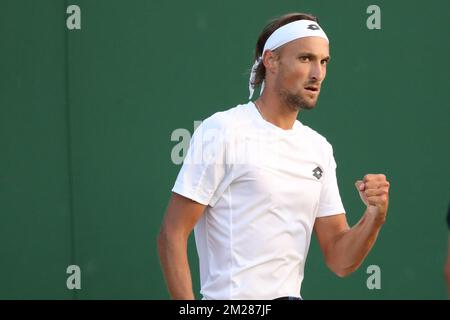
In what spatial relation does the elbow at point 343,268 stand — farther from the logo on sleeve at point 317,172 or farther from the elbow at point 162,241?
the elbow at point 162,241

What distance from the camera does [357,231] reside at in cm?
399

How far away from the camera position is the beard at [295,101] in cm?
400

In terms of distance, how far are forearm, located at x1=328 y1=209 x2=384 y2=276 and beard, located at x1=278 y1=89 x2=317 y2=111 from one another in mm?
415

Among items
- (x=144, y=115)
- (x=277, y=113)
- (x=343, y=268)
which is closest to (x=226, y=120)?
(x=277, y=113)

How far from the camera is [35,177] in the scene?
5168 millimetres

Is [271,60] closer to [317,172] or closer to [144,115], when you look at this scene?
[317,172]

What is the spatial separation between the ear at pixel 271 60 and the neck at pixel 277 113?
118mm

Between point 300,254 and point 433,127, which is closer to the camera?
point 300,254

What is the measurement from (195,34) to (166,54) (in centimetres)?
16

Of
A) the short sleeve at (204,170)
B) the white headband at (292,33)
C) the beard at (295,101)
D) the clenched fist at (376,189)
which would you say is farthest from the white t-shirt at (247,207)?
the white headband at (292,33)

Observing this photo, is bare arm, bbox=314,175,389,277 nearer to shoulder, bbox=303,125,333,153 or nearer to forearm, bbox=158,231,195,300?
shoulder, bbox=303,125,333,153

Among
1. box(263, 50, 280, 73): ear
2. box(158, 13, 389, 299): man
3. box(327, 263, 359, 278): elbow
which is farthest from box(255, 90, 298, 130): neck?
box(327, 263, 359, 278): elbow
